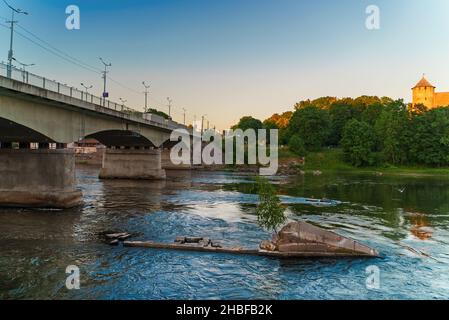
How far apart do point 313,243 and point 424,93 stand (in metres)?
193

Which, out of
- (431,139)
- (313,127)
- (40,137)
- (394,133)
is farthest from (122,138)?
(431,139)

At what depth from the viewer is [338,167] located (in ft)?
401

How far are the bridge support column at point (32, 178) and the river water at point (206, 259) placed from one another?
162 centimetres

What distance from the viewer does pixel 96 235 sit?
1152 inches

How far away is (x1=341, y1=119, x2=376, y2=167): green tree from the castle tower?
81781 millimetres

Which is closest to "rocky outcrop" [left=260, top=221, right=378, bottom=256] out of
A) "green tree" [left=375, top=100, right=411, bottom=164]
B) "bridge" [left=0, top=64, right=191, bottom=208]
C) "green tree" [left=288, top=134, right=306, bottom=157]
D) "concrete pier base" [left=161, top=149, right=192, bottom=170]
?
"bridge" [left=0, top=64, right=191, bottom=208]

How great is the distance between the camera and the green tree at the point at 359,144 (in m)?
119

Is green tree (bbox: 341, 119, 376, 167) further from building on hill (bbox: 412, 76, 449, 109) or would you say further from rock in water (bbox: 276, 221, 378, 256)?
rock in water (bbox: 276, 221, 378, 256)

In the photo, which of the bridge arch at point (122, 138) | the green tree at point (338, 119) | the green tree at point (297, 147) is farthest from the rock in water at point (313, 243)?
the green tree at point (338, 119)
